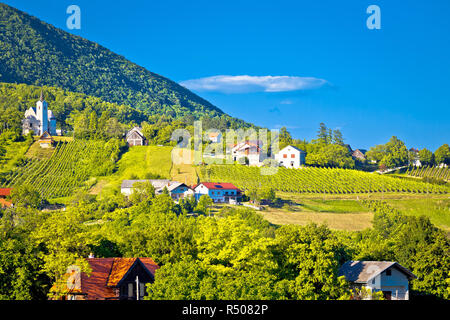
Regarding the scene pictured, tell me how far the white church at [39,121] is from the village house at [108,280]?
75.2 m

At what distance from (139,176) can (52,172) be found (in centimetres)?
1073

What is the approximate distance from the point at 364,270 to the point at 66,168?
52165 millimetres

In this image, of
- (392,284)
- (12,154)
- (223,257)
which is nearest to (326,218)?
(392,284)

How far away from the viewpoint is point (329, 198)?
64.7 m

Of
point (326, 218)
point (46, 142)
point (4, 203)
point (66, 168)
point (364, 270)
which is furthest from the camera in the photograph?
point (46, 142)

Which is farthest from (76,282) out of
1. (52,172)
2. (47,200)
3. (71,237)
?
(52,172)

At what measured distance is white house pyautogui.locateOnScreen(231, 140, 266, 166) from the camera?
83125 millimetres

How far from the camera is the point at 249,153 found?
3322 inches

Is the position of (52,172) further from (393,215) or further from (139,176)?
(393,215)

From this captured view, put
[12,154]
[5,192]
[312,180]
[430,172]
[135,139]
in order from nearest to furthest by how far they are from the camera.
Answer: [5,192], [312,180], [12,154], [430,172], [135,139]

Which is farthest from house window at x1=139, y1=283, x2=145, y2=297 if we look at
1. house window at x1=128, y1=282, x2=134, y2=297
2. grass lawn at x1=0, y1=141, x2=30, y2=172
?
grass lawn at x1=0, y1=141, x2=30, y2=172

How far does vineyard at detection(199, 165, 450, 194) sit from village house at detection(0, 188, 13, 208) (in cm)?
2240

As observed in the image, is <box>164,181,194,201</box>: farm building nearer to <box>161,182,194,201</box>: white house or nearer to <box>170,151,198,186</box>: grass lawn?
<box>161,182,194,201</box>: white house

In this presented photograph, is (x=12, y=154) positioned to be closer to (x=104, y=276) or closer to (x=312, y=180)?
(x=312, y=180)
